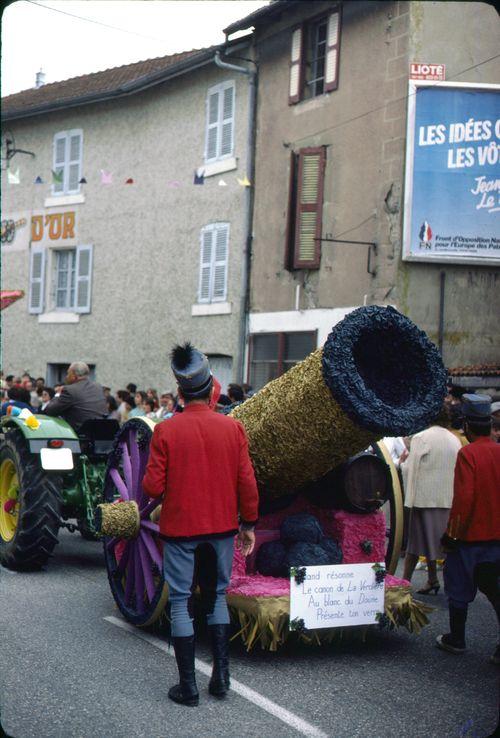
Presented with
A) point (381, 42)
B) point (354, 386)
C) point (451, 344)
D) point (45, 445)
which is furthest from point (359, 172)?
point (354, 386)

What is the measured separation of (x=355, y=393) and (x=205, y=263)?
1523 centimetres

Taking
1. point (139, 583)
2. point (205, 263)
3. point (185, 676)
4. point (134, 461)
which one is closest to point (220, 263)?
point (205, 263)

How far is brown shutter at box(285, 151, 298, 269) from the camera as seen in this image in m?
17.8

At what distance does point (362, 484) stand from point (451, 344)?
1007cm

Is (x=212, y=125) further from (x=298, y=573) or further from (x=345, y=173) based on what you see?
(x=298, y=573)

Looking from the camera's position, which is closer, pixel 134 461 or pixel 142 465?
pixel 142 465

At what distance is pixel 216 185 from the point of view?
20.0 metres

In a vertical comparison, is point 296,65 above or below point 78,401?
above

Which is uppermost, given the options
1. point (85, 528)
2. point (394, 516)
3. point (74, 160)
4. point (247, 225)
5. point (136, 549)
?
point (74, 160)

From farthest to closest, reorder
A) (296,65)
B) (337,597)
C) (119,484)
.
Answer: (296,65) < (119,484) < (337,597)

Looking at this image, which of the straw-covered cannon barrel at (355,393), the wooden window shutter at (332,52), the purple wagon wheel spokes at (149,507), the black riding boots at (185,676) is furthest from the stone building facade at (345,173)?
the black riding boots at (185,676)

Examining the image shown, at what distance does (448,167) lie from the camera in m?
15.5

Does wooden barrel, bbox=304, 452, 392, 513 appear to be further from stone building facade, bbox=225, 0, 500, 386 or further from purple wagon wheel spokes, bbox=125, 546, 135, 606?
stone building facade, bbox=225, 0, 500, 386

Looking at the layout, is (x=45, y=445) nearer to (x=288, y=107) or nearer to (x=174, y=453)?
(x=174, y=453)
